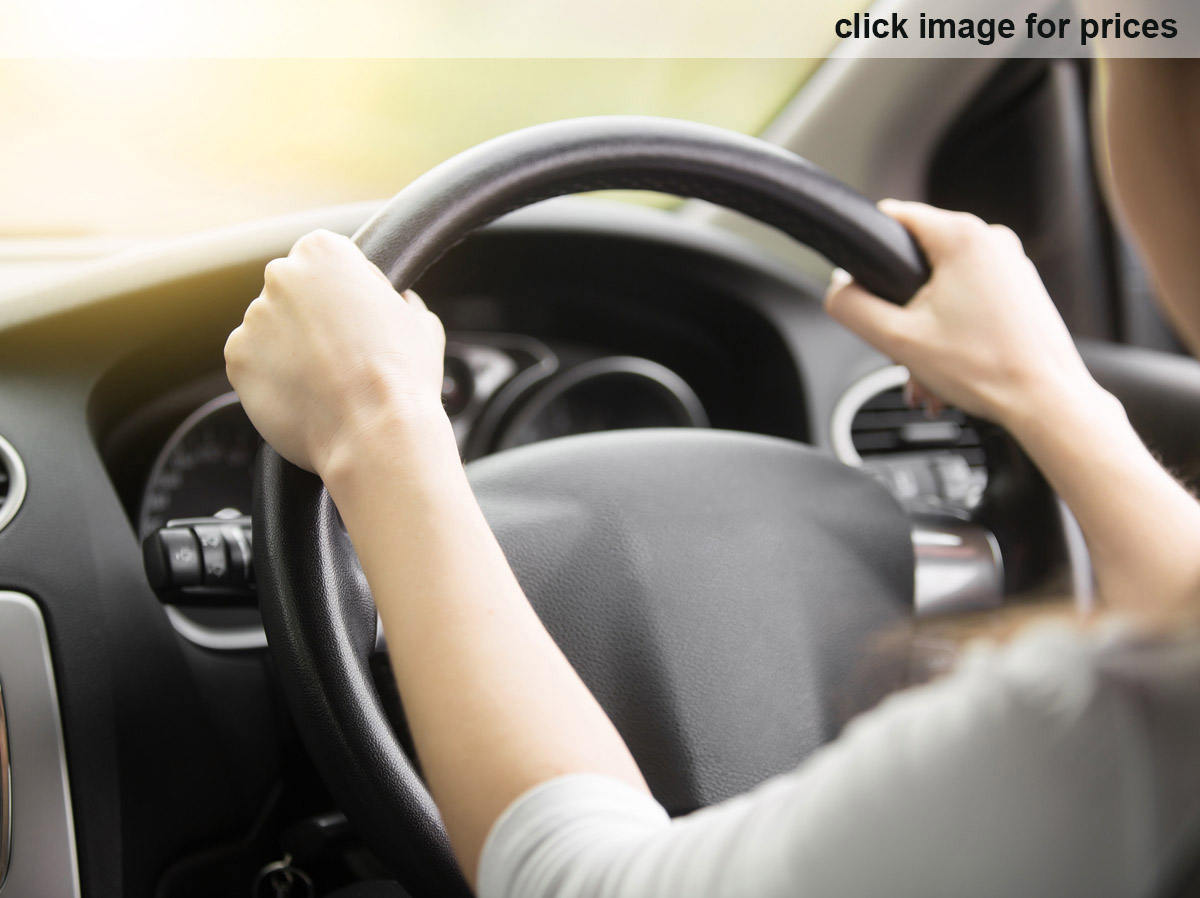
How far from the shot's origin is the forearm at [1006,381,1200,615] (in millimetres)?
604

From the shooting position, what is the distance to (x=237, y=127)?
1036mm

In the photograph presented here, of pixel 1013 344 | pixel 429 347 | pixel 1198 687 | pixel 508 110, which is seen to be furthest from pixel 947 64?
pixel 1198 687

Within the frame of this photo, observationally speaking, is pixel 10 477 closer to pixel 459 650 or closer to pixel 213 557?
pixel 213 557

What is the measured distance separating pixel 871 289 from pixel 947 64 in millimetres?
599

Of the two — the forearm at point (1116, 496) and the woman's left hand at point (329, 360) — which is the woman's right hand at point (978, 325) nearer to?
the forearm at point (1116, 496)

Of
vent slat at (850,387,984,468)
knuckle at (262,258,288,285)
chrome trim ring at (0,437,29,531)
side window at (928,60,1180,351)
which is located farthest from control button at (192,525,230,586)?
side window at (928,60,1180,351)

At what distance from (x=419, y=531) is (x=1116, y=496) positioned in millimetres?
444

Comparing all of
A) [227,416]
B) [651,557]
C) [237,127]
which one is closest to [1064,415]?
[651,557]

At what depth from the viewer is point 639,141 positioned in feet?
1.94

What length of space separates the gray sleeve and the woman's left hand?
224 millimetres

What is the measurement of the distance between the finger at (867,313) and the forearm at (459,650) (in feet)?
1.28

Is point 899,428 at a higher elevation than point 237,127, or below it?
below

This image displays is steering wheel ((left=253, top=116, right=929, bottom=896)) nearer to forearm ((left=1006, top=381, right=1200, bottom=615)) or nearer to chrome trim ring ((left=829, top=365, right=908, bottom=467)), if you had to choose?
forearm ((left=1006, top=381, right=1200, bottom=615))

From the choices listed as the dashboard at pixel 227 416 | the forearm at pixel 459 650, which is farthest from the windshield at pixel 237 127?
the forearm at pixel 459 650
